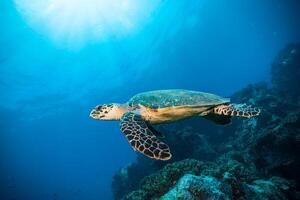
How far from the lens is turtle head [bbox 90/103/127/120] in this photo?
5.80 metres

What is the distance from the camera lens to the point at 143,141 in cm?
374

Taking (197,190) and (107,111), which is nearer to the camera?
(197,190)

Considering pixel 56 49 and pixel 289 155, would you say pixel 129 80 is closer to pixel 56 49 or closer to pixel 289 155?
pixel 56 49

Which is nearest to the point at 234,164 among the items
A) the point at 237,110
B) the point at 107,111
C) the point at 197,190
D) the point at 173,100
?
the point at 237,110

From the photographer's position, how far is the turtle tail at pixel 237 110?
532 cm

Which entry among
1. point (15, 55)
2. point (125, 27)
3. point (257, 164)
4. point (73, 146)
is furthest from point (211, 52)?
point (73, 146)

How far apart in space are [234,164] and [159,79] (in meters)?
53.9

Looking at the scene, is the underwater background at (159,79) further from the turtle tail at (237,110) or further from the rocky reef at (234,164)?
the turtle tail at (237,110)

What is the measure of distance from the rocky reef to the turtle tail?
1414mm

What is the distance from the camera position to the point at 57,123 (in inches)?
2315

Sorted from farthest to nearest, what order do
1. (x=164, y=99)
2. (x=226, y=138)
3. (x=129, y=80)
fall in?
(x=129, y=80) → (x=226, y=138) → (x=164, y=99)

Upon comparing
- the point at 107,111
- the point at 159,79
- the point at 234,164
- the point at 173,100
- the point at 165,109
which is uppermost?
the point at 159,79

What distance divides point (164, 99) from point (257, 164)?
464 cm

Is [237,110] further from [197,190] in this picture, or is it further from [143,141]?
[143,141]
